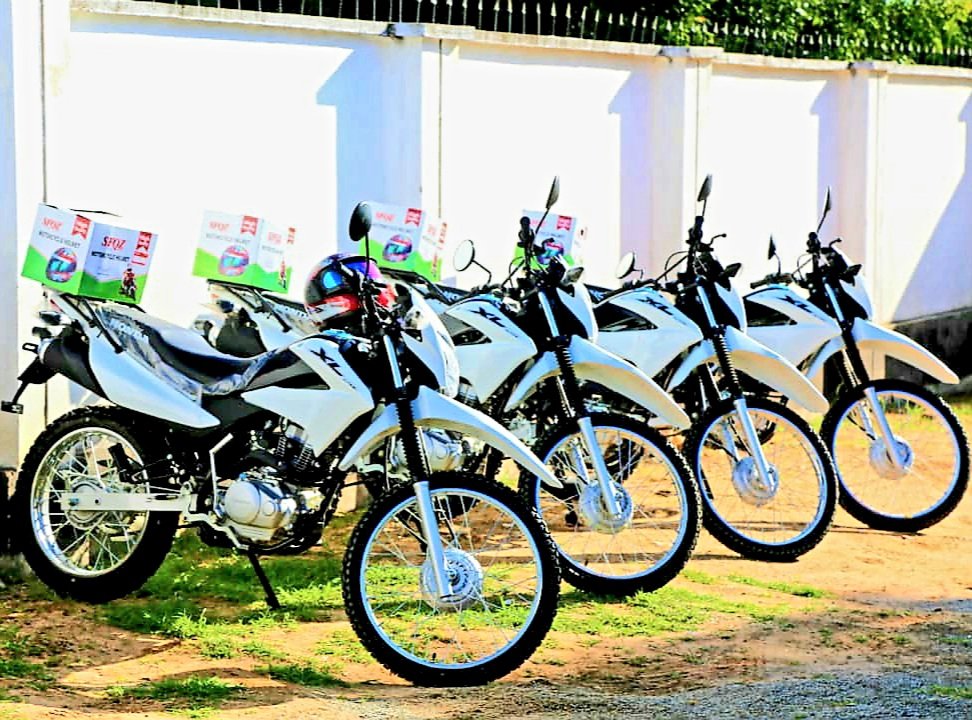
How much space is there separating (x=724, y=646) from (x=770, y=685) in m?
0.51

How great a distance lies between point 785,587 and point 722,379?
1133 mm

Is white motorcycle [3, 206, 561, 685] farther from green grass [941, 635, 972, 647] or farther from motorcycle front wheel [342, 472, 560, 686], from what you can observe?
green grass [941, 635, 972, 647]

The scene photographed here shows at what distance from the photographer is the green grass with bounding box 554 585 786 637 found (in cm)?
638

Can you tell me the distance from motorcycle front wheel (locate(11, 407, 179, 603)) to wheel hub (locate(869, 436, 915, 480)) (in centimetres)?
335

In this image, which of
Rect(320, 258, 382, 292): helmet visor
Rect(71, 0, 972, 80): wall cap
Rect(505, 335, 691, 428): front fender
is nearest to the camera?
Rect(320, 258, 382, 292): helmet visor

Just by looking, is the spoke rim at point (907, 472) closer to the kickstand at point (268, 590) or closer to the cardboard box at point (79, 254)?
the kickstand at point (268, 590)

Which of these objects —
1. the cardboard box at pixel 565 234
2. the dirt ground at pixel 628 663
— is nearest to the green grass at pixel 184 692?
the dirt ground at pixel 628 663

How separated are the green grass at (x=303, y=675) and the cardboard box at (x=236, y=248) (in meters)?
1.92

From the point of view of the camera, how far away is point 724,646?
6.20 metres

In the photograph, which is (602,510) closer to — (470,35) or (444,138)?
(444,138)

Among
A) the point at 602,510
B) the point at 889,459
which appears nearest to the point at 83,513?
the point at 602,510

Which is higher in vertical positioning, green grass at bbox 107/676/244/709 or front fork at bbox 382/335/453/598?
front fork at bbox 382/335/453/598

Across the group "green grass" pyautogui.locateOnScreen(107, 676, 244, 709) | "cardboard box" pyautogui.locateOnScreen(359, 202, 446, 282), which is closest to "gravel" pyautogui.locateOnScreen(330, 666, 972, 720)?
"green grass" pyautogui.locateOnScreen(107, 676, 244, 709)

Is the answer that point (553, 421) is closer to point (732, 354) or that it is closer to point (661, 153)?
point (732, 354)
